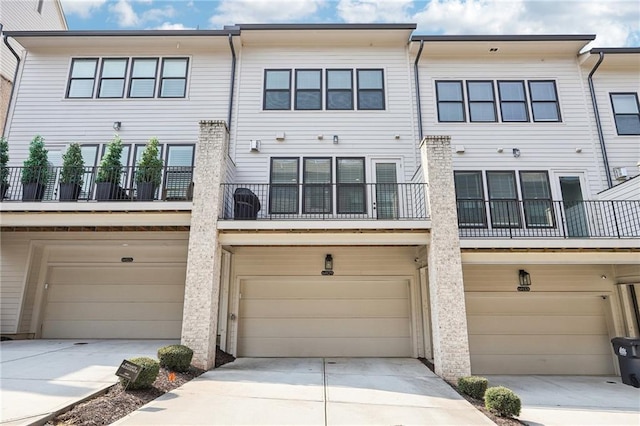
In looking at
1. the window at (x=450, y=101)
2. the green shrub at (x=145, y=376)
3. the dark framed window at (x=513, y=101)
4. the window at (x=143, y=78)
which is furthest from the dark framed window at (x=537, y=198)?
the window at (x=143, y=78)

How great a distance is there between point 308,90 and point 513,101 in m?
6.35

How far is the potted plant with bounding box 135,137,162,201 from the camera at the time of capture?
844 centimetres

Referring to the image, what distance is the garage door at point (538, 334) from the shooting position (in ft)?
31.4

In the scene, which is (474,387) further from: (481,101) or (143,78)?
(143,78)

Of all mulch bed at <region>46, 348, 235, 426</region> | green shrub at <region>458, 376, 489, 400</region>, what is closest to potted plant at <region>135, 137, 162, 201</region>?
mulch bed at <region>46, 348, 235, 426</region>

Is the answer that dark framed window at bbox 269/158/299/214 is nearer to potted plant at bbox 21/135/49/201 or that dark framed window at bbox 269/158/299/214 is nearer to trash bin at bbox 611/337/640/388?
potted plant at bbox 21/135/49/201

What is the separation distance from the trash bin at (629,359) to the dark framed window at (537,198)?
10.6 feet

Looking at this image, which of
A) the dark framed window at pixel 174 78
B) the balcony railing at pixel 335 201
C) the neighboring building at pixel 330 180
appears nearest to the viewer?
the neighboring building at pixel 330 180

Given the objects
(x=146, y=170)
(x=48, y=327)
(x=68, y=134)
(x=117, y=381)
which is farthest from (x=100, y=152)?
(x=117, y=381)

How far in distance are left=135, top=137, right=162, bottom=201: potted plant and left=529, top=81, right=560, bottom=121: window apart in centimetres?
1088

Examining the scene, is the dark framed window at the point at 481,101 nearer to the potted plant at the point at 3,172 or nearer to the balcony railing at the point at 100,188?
the balcony railing at the point at 100,188

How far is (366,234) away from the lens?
8.05 m

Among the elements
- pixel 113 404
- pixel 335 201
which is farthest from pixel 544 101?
pixel 113 404

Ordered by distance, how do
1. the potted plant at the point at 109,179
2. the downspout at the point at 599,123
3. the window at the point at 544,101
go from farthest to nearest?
the window at the point at 544,101, the downspout at the point at 599,123, the potted plant at the point at 109,179
